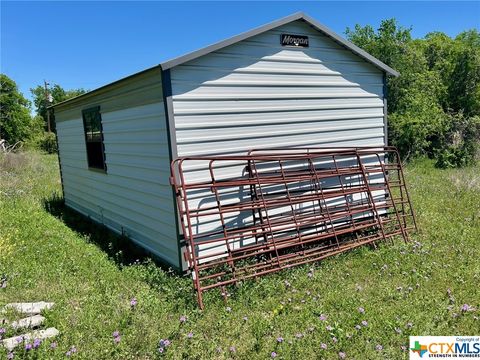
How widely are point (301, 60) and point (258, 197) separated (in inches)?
91.4

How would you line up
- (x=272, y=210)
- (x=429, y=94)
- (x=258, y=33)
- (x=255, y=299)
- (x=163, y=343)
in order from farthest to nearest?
(x=429, y=94) < (x=272, y=210) < (x=258, y=33) < (x=255, y=299) < (x=163, y=343)

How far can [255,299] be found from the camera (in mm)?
4324

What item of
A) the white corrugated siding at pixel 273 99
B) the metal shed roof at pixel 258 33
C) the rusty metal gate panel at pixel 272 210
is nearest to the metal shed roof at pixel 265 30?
the metal shed roof at pixel 258 33

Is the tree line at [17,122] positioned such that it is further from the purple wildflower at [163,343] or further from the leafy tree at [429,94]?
the purple wildflower at [163,343]

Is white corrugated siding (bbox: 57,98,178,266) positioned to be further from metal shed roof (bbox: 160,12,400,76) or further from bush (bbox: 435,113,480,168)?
bush (bbox: 435,113,480,168)

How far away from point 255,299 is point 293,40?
3.92 metres

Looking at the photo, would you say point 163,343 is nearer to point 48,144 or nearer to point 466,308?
point 466,308

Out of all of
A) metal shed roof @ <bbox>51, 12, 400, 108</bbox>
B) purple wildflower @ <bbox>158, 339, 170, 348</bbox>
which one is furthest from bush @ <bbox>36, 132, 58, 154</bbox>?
purple wildflower @ <bbox>158, 339, 170, 348</bbox>

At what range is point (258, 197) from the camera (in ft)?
17.9

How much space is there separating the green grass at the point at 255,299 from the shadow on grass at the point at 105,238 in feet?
0.13

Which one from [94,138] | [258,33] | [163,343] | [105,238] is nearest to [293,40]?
[258,33]

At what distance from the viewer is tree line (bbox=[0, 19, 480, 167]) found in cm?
1641

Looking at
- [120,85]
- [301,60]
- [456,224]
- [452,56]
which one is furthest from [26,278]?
[452,56]

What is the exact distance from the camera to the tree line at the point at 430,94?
16.4 meters
